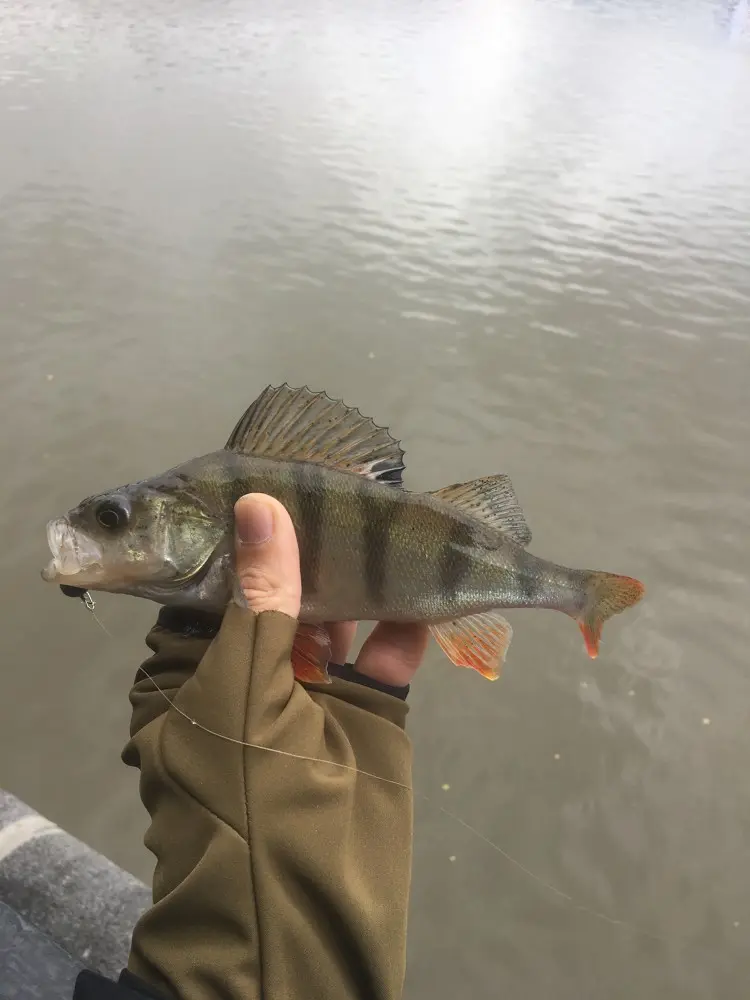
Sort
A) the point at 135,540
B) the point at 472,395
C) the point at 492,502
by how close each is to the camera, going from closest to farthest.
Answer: the point at 135,540, the point at 492,502, the point at 472,395

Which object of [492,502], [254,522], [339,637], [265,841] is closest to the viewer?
[265,841]

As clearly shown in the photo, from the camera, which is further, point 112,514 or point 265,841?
point 112,514

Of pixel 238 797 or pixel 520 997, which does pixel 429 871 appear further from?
pixel 238 797

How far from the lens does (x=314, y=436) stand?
1.93 meters

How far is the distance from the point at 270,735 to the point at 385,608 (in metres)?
0.59

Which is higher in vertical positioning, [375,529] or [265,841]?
[375,529]

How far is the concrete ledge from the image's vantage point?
1.82m

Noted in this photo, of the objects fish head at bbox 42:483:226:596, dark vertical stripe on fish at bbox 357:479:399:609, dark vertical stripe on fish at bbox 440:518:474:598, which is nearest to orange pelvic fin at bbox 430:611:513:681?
dark vertical stripe on fish at bbox 440:518:474:598

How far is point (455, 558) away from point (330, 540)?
355 mm

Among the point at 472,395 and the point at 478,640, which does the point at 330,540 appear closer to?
the point at 478,640

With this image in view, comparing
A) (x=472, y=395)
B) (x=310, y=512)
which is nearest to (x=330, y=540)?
(x=310, y=512)

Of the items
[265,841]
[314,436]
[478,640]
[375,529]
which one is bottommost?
[478,640]

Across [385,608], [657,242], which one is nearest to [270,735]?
[385,608]

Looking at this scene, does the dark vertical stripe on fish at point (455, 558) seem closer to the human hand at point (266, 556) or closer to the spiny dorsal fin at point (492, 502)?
the spiny dorsal fin at point (492, 502)
